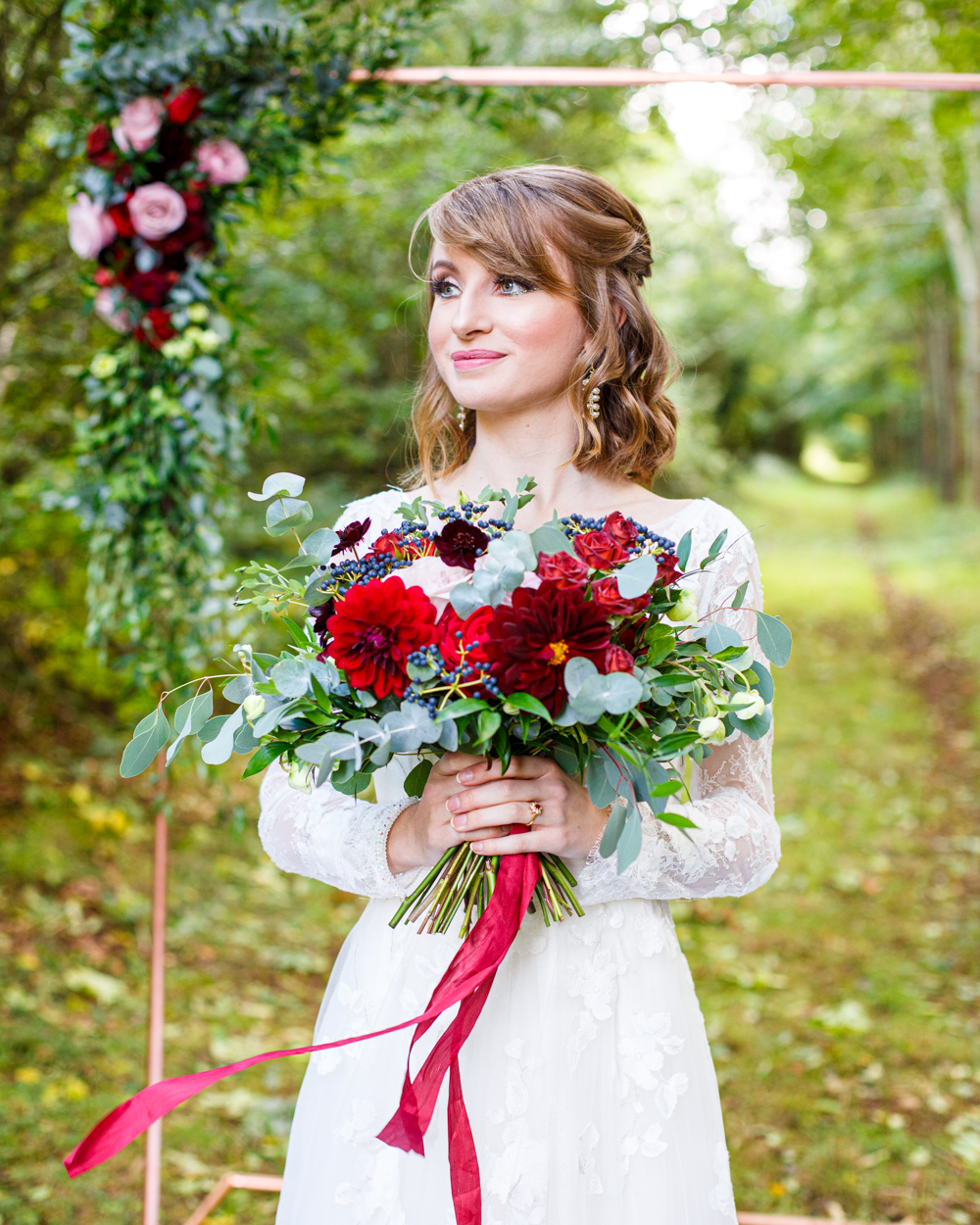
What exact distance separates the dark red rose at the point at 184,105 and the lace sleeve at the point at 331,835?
68.1 inches

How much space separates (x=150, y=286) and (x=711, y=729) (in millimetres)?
2066

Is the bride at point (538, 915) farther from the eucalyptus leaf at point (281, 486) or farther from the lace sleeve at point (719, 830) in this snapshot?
the eucalyptus leaf at point (281, 486)

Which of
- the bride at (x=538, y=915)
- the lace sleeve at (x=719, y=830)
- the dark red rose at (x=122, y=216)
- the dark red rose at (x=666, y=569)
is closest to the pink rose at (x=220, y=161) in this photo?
the dark red rose at (x=122, y=216)

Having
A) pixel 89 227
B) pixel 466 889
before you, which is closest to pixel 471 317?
pixel 466 889

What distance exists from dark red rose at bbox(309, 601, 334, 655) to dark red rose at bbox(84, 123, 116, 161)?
1.83m

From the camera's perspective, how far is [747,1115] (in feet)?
11.8

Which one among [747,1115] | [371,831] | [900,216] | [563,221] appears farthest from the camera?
[900,216]

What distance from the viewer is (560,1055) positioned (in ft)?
4.91

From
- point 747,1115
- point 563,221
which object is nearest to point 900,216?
point 747,1115

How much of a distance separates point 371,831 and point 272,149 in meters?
1.95

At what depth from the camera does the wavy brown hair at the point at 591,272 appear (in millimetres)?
1665

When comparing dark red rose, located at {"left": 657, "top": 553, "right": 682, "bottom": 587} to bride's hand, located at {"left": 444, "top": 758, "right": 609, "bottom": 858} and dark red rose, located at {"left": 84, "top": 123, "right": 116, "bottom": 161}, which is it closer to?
bride's hand, located at {"left": 444, "top": 758, "right": 609, "bottom": 858}

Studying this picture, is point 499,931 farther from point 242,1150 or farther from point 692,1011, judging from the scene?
point 242,1150

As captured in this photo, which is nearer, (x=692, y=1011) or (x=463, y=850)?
(x=463, y=850)
